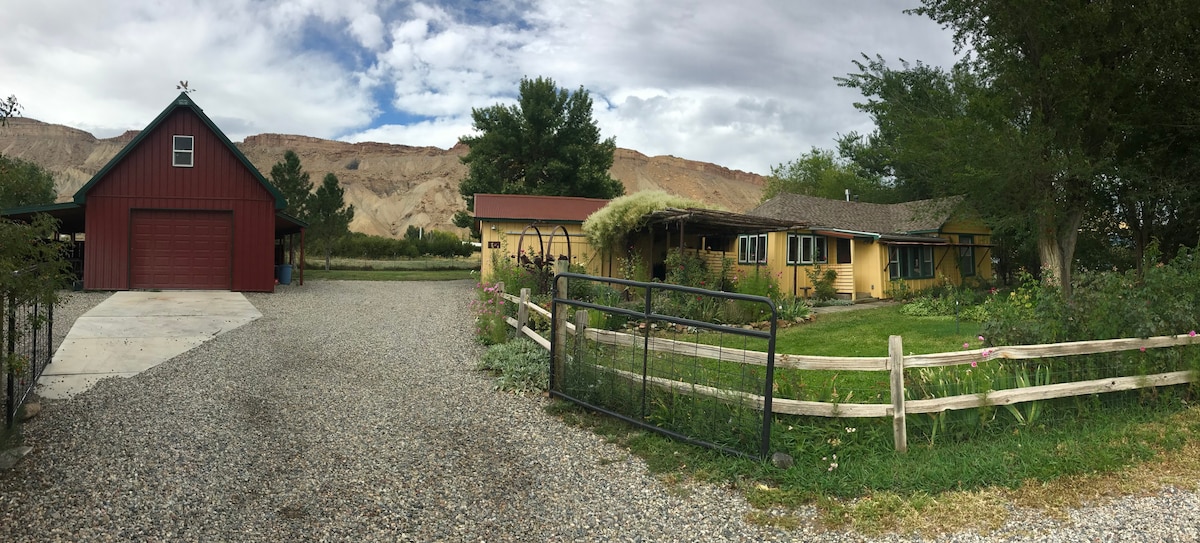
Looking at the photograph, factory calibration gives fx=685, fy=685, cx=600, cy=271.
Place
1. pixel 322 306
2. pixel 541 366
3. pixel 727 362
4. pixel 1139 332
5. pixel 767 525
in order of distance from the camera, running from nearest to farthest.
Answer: pixel 767 525, pixel 727 362, pixel 1139 332, pixel 541 366, pixel 322 306

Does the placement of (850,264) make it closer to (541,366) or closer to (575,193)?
(541,366)

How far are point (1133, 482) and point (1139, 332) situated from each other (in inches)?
88.9

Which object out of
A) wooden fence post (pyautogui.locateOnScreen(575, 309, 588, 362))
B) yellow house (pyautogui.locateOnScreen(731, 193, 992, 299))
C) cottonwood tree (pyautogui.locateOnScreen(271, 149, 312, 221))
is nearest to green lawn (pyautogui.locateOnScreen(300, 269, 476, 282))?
cottonwood tree (pyautogui.locateOnScreen(271, 149, 312, 221))

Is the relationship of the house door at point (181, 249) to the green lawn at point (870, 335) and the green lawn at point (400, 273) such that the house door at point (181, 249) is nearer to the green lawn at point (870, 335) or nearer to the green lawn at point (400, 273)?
the green lawn at point (400, 273)

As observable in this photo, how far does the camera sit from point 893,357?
17.6 ft

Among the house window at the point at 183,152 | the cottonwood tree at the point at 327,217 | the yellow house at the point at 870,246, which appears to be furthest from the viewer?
the cottonwood tree at the point at 327,217

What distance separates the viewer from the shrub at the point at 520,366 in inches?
316

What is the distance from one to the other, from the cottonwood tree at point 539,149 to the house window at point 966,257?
61.0ft

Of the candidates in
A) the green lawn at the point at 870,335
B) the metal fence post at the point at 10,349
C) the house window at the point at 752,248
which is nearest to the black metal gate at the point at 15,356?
the metal fence post at the point at 10,349

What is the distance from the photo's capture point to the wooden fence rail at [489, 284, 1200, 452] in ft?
17.8

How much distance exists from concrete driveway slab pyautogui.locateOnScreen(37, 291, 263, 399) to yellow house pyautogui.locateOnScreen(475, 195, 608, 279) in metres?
7.21

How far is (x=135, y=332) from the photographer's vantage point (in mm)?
11602

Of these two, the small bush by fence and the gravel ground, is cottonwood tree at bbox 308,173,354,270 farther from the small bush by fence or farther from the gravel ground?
the small bush by fence

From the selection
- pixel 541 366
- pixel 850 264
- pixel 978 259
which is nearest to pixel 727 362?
pixel 541 366
